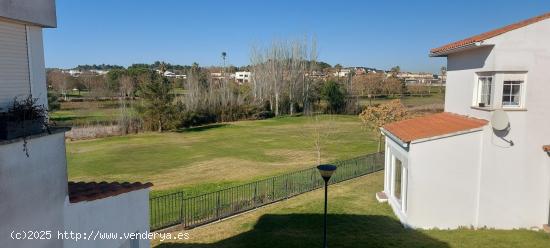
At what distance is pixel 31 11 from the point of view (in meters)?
4.94

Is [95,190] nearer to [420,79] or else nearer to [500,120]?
[500,120]

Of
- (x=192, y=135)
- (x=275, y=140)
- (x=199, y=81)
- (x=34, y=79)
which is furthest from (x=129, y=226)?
(x=199, y=81)

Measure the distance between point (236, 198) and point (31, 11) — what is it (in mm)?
12918

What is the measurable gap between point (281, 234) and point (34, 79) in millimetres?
8142

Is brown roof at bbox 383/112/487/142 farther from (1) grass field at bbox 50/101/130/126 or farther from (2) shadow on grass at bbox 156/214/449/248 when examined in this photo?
(1) grass field at bbox 50/101/130/126

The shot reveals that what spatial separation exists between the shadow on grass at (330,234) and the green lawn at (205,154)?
7.75 m

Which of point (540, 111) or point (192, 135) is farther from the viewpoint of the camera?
point (192, 135)

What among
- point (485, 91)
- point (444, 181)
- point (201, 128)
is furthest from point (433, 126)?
point (201, 128)

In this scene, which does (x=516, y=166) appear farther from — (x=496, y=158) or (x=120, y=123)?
(x=120, y=123)

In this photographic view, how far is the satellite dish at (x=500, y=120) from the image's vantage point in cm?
1064

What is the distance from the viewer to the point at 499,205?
11266mm

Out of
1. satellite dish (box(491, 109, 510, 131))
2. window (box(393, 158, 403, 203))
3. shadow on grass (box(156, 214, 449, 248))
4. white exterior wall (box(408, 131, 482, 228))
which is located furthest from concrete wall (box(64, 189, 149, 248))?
satellite dish (box(491, 109, 510, 131))

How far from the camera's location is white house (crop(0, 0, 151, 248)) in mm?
4367

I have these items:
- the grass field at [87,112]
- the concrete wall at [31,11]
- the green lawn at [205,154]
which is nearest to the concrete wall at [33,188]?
the concrete wall at [31,11]
